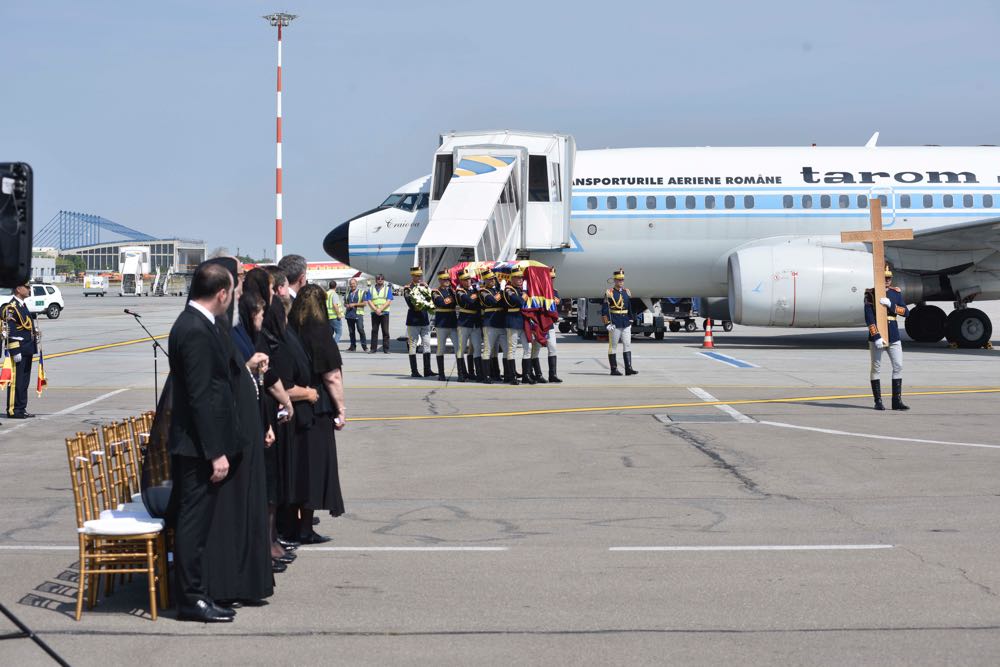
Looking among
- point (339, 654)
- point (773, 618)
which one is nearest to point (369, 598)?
point (339, 654)

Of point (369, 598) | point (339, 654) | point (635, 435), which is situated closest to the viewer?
point (339, 654)

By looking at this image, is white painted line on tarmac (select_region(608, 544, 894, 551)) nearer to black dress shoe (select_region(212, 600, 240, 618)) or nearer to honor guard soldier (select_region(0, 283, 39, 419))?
black dress shoe (select_region(212, 600, 240, 618))

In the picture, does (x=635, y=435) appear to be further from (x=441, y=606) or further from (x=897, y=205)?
(x=897, y=205)

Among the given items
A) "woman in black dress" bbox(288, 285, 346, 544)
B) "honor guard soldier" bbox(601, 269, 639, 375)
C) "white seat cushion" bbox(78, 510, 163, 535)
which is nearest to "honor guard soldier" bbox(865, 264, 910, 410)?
"honor guard soldier" bbox(601, 269, 639, 375)

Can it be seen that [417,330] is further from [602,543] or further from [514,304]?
[602,543]

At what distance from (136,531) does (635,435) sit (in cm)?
771

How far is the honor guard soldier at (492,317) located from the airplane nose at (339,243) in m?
9.28

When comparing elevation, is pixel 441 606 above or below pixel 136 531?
below

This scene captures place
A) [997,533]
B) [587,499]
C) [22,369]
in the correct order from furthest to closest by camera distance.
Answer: [22,369] < [587,499] < [997,533]

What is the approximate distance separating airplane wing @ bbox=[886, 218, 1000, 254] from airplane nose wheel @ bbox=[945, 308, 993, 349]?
1.73m

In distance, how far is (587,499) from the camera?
956 centimetres

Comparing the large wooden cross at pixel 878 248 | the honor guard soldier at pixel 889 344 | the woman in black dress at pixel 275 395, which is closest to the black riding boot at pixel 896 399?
the honor guard soldier at pixel 889 344

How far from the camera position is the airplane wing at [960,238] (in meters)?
24.0

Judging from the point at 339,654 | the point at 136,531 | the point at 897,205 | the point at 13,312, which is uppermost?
the point at 897,205
